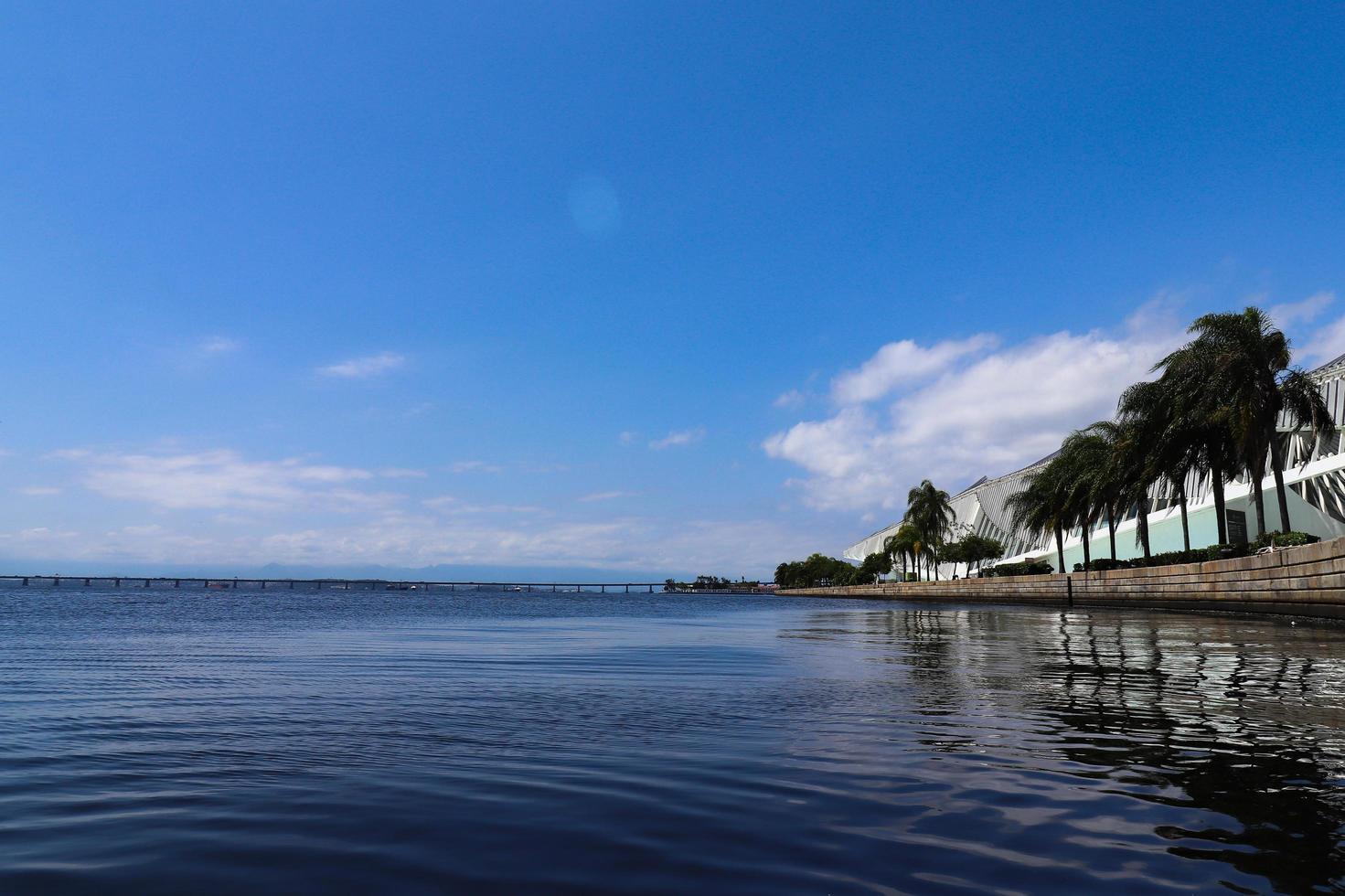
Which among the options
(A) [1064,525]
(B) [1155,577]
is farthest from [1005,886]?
(A) [1064,525]

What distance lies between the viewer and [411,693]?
35.3 feet

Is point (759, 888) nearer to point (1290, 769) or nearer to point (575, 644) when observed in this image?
point (1290, 769)

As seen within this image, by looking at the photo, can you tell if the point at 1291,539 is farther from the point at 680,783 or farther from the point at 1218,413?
the point at 680,783

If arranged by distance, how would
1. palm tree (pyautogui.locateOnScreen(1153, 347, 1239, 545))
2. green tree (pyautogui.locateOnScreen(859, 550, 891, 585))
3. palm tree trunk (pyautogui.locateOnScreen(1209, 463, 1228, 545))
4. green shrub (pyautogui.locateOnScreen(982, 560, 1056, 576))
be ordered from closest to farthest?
1. palm tree (pyautogui.locateOnScreen(1153, 347, 1239, 545))
2. palm tree trunk (pyautogui.locateOnScreen(1209, 463, 1228, 545))
3. green shrub (pyautogui.locateOnScreen(982, 560, 1056, 576))
4. green tree (pyautogui.locateOnScreen(859, 550, 891, 585))

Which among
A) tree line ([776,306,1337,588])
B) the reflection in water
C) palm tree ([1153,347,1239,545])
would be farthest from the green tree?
the reflection in water

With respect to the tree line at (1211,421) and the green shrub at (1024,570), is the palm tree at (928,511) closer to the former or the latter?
the green shrub at (1024,570)

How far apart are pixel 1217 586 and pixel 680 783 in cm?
3841

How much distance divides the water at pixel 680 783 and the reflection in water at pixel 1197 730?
35mm

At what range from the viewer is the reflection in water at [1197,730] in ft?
14.1

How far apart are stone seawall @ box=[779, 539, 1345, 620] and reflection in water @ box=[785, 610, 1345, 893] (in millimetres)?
9360

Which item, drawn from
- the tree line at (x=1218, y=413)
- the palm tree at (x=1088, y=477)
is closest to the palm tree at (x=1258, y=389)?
the tree line at (x=1218, y=413)

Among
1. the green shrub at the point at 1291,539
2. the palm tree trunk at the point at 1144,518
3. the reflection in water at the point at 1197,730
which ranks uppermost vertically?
the palm tree trunk at the point at 1144,518

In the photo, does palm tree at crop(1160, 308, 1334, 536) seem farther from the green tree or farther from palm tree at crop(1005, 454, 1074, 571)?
the green tree

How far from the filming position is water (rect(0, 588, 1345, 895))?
12.7ft
